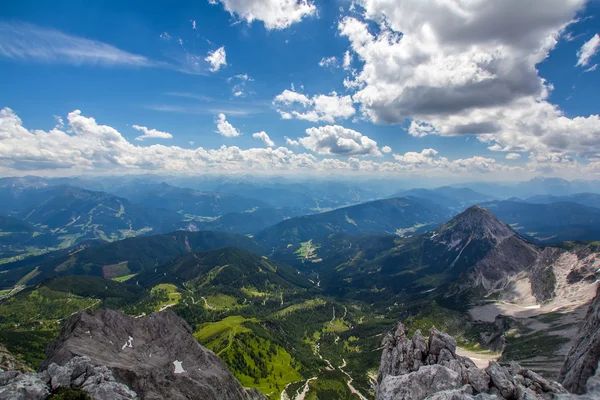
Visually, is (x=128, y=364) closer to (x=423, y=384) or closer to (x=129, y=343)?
(x=129, y=343)

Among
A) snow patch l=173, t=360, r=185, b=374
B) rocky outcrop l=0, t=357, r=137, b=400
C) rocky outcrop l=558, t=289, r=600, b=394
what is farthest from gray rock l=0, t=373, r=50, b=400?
rocky outcrop l=558, t=289, r=600, b=394

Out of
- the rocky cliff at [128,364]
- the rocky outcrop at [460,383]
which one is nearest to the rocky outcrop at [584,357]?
the rocky outcrop at [460,383]

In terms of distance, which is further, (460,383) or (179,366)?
(179,366)

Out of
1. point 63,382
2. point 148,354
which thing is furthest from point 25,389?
point 148,354

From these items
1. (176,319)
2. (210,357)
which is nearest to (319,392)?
(210,357)

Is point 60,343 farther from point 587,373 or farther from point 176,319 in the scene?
point 587,373

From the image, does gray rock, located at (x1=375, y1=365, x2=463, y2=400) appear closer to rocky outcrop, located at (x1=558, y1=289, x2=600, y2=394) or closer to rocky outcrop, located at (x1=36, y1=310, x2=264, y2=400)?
rocky outcrop, located at (x1=558, y1=289, x2=600, y2=394)
